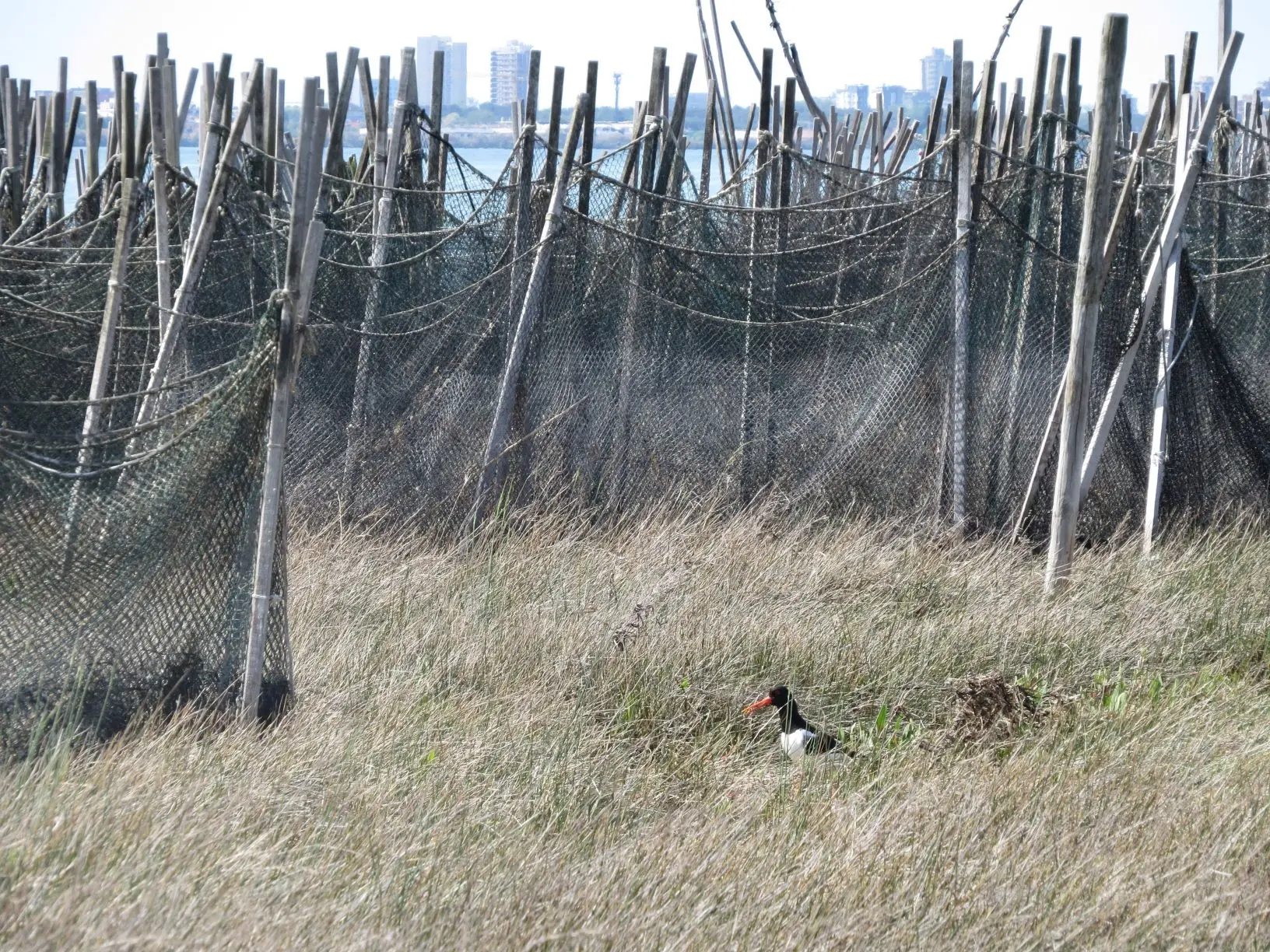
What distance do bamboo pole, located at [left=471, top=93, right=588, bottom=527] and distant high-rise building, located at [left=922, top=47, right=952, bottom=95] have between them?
2.44 metres

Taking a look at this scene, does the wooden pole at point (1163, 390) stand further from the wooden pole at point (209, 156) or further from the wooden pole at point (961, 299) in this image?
the wooden pole at point (209, 156)

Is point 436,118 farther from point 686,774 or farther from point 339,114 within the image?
point 686,774

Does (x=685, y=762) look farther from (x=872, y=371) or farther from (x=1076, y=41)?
(x=1076, y=41)

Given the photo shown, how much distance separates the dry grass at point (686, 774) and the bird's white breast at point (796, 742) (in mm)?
87

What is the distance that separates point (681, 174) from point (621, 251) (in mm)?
2886

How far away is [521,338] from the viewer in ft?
22.5

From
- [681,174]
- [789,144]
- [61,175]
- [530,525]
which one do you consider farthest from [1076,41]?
[61,175]

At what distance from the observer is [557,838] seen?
3.57 meters

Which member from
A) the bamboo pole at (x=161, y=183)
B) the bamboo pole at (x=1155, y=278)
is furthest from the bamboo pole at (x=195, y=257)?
the bamboo pole at (x=1155, y=278)

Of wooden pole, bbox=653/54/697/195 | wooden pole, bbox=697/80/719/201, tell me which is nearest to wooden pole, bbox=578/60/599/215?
wooden pole, bbox=653/54/697/195

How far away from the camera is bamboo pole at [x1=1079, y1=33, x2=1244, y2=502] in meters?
6.55

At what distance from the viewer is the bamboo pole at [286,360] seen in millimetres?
3986

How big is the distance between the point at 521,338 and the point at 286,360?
289cm

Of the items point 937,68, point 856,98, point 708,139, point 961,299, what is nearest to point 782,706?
point 961,299
